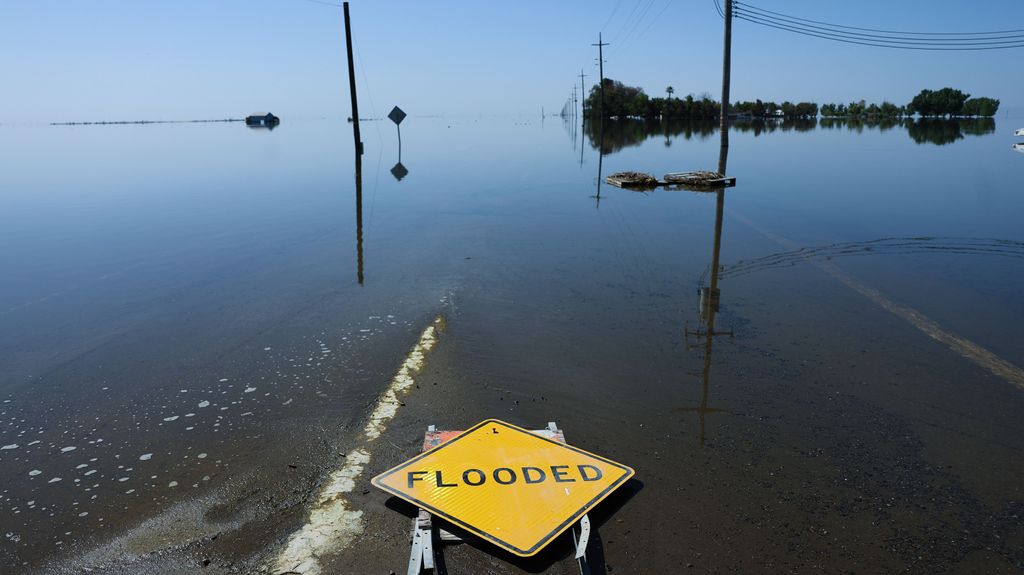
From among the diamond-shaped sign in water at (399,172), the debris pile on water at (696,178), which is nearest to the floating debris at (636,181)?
the debris pile on water at (696,178)

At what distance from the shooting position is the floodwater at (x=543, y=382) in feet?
11.4

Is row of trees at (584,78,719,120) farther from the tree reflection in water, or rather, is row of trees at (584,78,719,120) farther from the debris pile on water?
the debris pile on water

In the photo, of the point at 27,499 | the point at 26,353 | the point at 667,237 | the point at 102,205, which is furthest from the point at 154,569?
the point at 102,205

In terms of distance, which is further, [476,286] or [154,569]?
[476,286]

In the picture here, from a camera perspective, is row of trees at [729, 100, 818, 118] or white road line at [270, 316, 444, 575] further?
row of trees at [729, 100, 818, 118]

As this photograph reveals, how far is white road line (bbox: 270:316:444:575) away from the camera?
10.6 ft

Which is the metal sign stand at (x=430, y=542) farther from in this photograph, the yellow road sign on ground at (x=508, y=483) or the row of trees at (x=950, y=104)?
the row of trees at (x=950, y=104)

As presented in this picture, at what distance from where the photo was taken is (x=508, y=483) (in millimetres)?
3830

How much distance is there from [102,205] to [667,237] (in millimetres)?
15049

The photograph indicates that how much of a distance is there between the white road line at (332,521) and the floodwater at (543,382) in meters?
0.05

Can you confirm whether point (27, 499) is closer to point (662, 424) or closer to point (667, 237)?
point (662, 424)

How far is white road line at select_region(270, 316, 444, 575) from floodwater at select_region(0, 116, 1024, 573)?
0.05 m

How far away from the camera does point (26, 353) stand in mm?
6305

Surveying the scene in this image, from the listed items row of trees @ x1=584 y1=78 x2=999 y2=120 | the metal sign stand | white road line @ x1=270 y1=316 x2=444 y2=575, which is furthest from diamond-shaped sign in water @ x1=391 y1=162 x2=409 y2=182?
row of trees @ x1=584 y1=78 x2=999 y2=120
